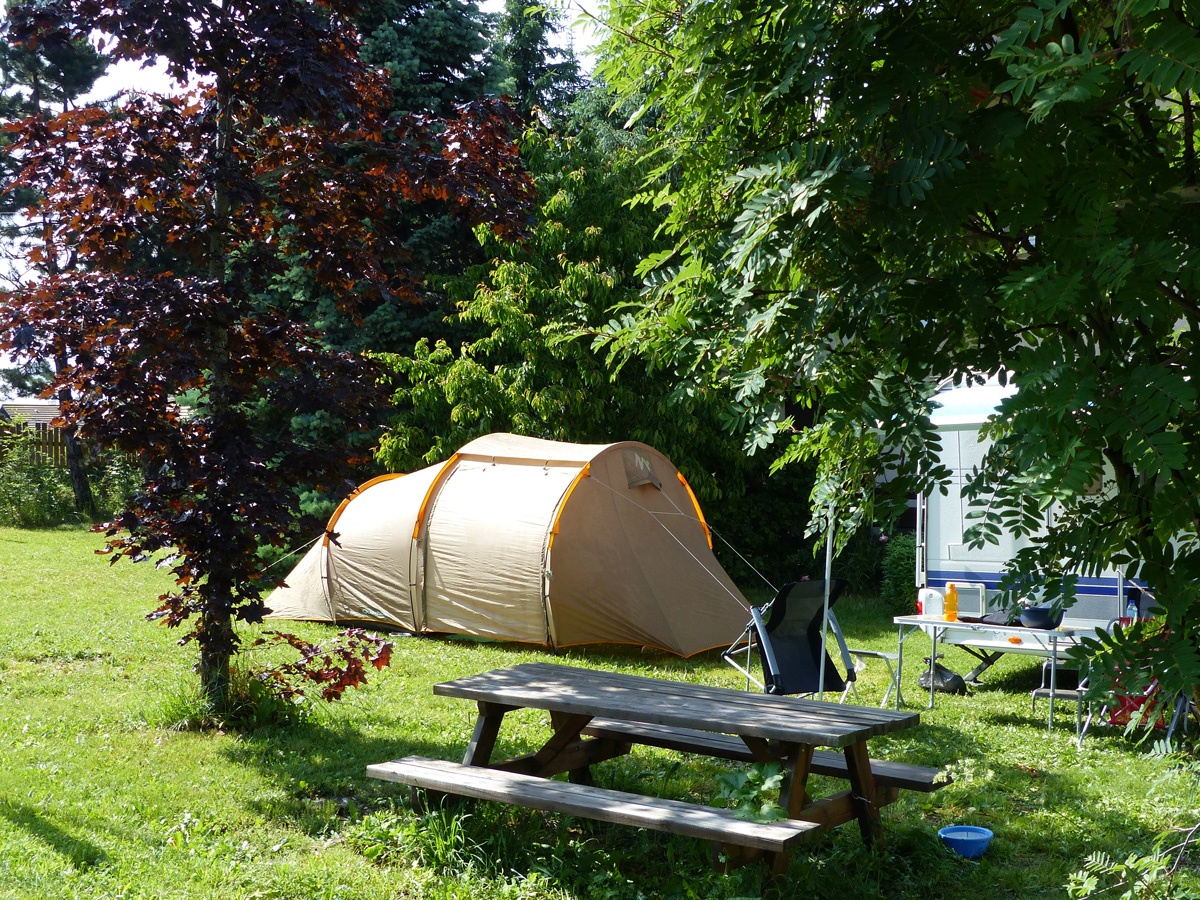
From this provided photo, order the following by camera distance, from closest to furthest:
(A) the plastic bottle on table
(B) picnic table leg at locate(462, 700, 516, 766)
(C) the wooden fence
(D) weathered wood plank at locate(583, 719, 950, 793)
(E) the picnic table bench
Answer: (E) the picnic table bench < (D) weathered wood plank at locate(583, 719, 950, 793) < (B) picnic table leg at locate(462, 700, 516, 766) < (A) the plastic bottle on table < (C) the wooden fence

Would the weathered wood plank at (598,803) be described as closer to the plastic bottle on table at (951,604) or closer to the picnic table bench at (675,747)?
the picnic table bench at (675,747)

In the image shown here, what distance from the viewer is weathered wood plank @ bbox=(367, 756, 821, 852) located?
3.28 metres

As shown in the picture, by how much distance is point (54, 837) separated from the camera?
12.9 feet

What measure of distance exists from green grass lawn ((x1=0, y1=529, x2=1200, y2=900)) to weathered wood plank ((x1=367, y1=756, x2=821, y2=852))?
194 mm

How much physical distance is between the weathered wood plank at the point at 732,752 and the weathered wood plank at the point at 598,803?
0.58m

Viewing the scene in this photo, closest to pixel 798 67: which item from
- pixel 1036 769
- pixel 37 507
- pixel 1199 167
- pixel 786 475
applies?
pixel 1199 167

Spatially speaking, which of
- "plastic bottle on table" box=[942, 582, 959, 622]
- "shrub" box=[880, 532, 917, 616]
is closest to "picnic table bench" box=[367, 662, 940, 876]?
"plastic bottle on table" box=[942, 582, 959, 622]

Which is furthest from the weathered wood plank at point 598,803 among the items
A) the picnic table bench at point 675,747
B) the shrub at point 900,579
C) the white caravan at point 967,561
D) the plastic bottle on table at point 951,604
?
the shrub at point 900,579

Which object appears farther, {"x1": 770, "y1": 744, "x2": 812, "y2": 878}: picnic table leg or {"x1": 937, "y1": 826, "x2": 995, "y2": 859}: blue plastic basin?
{"x1": 937, "y1": 826, "x2": 995, "y2": 859}: blue plastic basin

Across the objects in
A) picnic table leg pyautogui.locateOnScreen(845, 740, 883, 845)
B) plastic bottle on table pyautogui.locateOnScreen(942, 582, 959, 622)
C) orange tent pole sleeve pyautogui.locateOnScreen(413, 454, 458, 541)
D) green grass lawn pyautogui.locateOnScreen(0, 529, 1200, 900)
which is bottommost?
green grass lawn pyautogui.locateOnScreen(0, 529, 1200, 900)

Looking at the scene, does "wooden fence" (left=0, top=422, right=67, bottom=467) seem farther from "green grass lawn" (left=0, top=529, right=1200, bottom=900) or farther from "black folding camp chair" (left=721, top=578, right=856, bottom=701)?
"black folding camp chair" (left=721, top=578, right=856, bottom=701)

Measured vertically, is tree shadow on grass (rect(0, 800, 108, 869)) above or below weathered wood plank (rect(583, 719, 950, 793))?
below

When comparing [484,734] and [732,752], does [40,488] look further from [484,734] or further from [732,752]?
[732,752]

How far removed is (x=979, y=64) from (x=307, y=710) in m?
5.19
